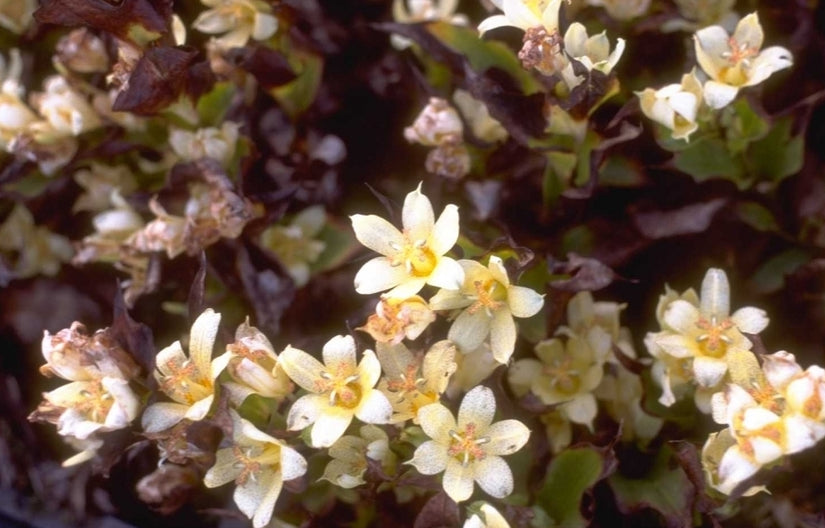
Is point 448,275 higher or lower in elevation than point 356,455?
higher

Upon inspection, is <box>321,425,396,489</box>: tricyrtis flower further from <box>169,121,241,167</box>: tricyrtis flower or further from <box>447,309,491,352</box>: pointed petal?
<box>169,121,241,167</box>: tricyrtis flower

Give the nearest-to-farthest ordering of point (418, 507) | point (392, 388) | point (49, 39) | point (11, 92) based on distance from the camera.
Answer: point (392, 388)
point (418, 507)
point (11, 92)
point (49, 39)

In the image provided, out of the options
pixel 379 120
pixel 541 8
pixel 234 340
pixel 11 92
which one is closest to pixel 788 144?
pixel 541 8

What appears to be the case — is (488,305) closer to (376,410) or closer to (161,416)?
(376,410)

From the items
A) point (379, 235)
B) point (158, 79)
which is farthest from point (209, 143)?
point (379, 235)

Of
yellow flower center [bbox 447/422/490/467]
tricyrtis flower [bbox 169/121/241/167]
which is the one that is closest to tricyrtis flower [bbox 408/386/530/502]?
yellow flower center [bbox 447/422/490/467]

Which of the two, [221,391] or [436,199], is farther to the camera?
[436,199]

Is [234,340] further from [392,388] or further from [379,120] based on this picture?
[379,120]
